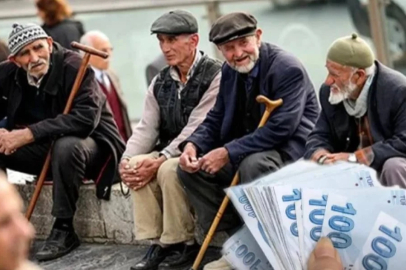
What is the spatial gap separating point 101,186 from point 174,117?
2.34 ft

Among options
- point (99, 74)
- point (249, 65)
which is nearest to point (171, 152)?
point (249, 65)

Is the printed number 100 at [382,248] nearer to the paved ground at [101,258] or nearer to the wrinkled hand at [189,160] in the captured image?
the wrinkled hand at [189,160]

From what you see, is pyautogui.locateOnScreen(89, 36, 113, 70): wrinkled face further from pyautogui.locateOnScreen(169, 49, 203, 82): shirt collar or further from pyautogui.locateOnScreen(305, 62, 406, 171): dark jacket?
pyautogui.locateOnScreen(305, 62, 406, 171): dark jacket

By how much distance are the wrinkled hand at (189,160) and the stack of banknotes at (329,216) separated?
2.04ft

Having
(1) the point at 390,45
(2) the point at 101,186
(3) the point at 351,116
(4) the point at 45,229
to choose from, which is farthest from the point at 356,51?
(1) the point at 390,45

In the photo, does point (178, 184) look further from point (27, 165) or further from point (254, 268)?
point (27, 165)

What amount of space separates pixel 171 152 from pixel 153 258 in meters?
0.57

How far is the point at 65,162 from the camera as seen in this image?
5715mm

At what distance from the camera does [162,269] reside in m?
5.37

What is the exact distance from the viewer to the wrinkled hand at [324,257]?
13.6ft

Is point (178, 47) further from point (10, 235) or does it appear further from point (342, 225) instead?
point (10, 235)

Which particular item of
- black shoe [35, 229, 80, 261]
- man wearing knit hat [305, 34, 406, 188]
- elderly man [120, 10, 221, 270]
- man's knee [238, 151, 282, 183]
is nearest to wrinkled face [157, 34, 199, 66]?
elderly man [120, 10, 221, 270]

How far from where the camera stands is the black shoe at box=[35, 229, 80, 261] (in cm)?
580

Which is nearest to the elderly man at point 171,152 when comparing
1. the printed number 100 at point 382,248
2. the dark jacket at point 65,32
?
the printed number 100 at point 382,248
